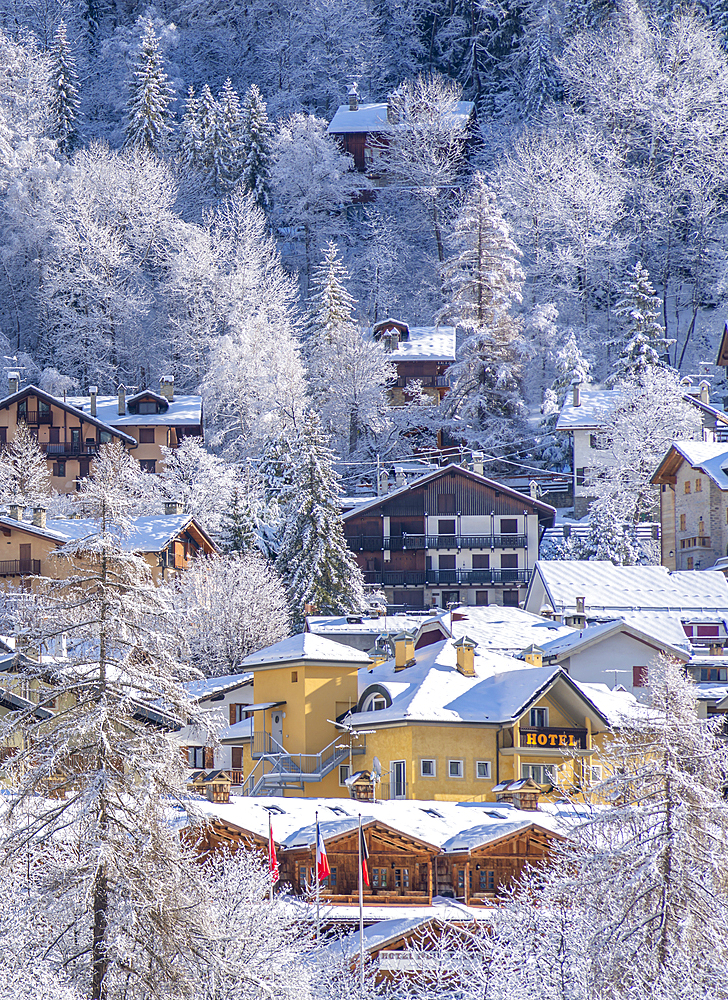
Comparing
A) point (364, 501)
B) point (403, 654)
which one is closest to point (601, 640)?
point (403, 654)

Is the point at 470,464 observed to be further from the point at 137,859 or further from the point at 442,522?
the point at 137,859

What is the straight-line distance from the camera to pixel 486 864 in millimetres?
34500

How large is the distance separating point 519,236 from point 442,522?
2934 cm

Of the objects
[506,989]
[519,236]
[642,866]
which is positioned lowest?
[506,989]

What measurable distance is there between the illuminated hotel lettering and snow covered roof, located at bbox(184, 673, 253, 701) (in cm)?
1121

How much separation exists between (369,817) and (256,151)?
259 feet

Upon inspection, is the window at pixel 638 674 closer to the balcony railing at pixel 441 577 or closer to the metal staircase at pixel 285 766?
the metal staircase at pixel 285 766

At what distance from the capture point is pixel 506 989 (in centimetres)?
2591

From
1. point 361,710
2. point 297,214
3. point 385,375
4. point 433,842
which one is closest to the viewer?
point 433,842

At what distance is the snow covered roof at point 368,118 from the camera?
109625 millimetres

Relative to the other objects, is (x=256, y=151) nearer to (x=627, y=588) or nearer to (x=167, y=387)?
(x=167, y=387)

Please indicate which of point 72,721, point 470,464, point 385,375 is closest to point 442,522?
point 470,464

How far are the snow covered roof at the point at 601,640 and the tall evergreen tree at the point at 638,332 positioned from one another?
3279cm

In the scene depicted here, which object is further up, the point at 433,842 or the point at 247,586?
the point at 247,586
